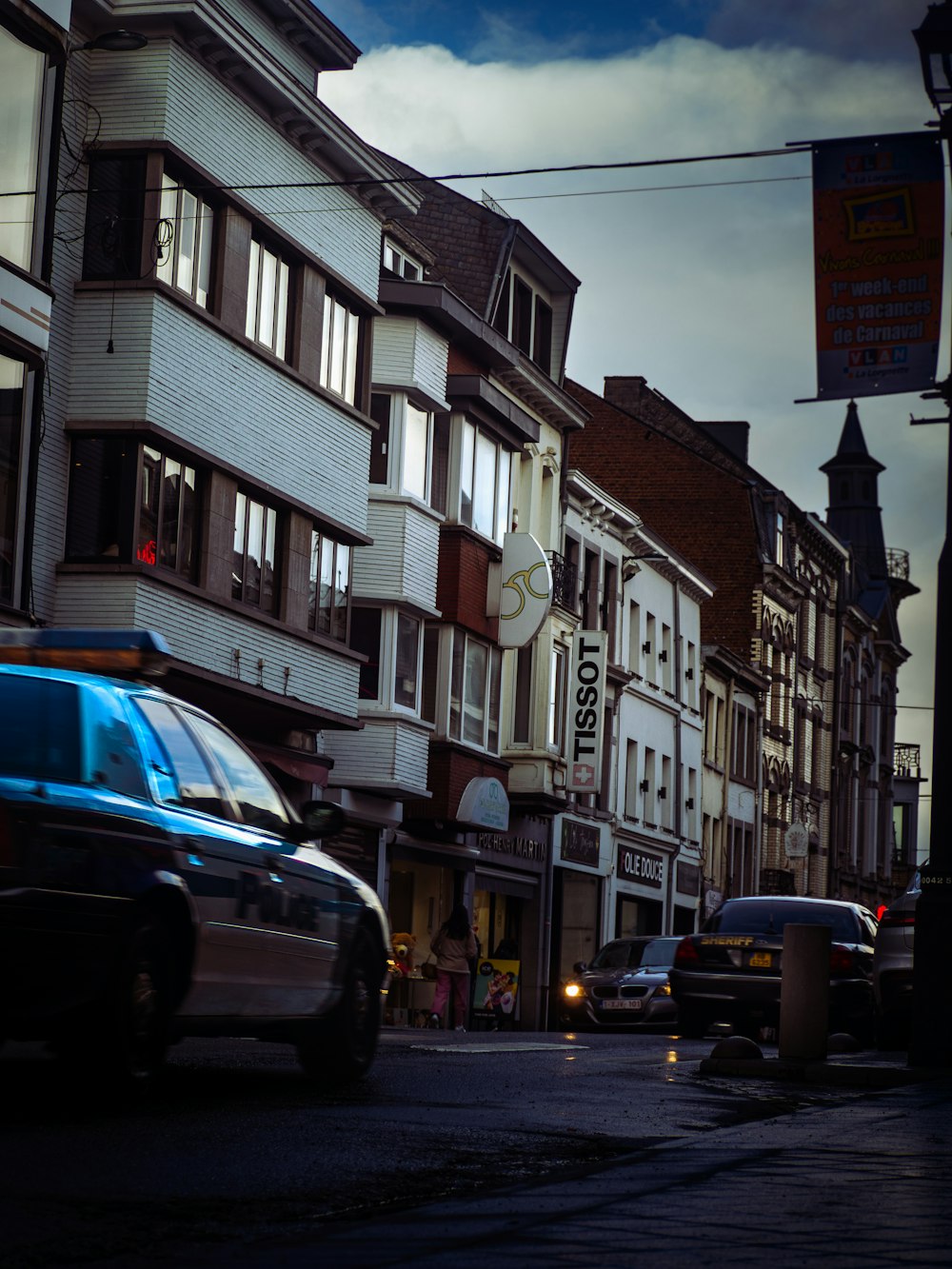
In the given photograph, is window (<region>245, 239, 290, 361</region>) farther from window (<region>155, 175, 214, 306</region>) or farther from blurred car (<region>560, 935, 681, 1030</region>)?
blurred car (<region>560, 935, 681, 1030</region>)

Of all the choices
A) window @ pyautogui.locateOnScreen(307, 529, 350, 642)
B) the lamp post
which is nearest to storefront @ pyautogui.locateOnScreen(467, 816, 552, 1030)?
window @ pyautogui.locateOnScreen(307, 529, 350, 642)

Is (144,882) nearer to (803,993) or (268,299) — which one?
(803,993)

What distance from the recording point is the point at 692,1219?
20.2ft

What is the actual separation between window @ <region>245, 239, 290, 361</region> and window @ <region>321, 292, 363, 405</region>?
1287 millimetres

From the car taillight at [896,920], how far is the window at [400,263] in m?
17.7

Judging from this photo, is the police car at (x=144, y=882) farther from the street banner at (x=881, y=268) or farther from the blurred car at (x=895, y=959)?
the blurred car at (x=895, y=959)

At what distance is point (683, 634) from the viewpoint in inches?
2274

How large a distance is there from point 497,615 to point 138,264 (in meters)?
14.5

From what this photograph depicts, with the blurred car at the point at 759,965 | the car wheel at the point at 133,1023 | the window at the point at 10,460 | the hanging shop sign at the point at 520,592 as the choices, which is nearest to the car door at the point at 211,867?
the car wheel at the point at 133,1023

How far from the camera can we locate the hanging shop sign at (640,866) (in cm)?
5191

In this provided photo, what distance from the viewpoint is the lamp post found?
49.8ft

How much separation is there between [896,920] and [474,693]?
59.9 feet

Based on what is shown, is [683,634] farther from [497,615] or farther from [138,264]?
[138,264]

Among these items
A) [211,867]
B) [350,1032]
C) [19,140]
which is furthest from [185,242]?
[211,867]
